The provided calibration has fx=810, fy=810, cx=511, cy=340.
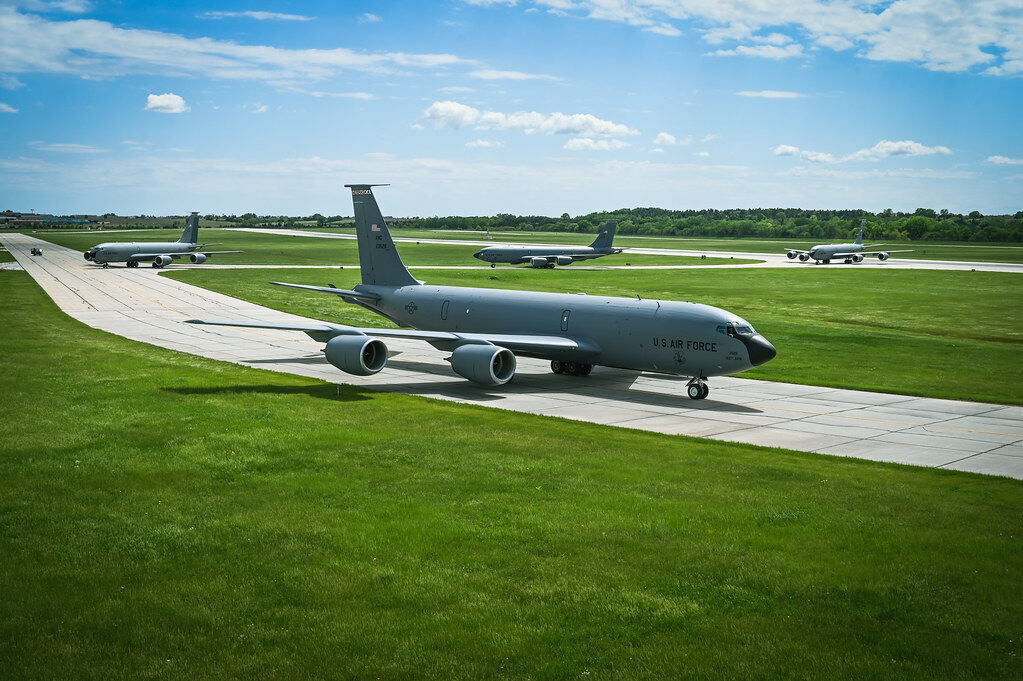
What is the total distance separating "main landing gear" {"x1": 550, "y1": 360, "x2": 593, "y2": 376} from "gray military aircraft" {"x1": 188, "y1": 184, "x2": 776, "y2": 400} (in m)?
0.05

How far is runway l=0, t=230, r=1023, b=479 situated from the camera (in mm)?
25297

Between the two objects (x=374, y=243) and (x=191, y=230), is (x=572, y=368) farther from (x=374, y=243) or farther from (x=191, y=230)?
(x=191, y=230)

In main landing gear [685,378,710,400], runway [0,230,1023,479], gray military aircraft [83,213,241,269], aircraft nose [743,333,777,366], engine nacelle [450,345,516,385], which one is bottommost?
runway [0,230,1023,479]

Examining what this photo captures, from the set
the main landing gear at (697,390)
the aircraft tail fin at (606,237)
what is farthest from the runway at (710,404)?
the aircraft tail fin at (606,237)

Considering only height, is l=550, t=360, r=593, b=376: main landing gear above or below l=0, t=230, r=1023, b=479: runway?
above

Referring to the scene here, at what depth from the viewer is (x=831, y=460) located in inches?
912

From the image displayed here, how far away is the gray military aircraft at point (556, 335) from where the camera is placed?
31.9m

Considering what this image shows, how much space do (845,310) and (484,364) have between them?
149ft

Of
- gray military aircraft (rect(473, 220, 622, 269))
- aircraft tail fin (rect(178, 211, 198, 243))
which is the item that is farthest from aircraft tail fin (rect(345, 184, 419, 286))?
aircraft tail fin (rect(178, 211, 198, 243))

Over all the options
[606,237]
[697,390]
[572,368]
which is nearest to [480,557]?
[697,390]

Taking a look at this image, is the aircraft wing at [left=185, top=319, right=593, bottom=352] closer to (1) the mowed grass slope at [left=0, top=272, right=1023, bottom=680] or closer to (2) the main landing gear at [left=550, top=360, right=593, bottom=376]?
(2) the main landing gear at [left=550, top=360, right=593, bottom=376]

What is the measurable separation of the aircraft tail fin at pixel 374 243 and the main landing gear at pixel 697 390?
678 inches

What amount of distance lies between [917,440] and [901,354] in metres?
20.6

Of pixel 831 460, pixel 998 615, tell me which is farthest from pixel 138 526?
pixel 831 460
